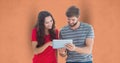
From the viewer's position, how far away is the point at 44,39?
6.75 ft

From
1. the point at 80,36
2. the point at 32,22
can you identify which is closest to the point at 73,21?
the point at 80,36

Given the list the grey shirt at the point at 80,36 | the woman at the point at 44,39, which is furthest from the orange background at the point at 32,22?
the grey shirt at the point at 80,36

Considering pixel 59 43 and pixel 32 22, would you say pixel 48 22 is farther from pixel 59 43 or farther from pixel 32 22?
pixel 32 22

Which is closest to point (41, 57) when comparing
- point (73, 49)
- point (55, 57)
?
point (55, 57)

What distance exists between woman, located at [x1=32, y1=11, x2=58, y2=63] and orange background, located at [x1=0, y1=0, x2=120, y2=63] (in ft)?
3.12

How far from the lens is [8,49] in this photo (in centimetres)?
299

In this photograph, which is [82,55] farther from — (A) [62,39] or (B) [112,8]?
(B) [112,8]

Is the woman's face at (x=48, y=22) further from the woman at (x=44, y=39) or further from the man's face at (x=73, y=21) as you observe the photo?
the man's face at (x=73, y=21)

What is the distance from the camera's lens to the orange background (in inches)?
117

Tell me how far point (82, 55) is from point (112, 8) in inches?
57.9

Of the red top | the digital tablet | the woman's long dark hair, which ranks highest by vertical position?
the woman's long dark hair

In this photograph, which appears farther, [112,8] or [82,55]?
[112,8]

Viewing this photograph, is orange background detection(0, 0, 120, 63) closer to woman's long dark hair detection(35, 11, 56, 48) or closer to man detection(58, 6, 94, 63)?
woman's long dark hair detection(35, 11, 56, 48)

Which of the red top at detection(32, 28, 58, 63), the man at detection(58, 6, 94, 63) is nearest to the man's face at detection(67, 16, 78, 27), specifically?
the man at detection(58, 6, 94, 63)
